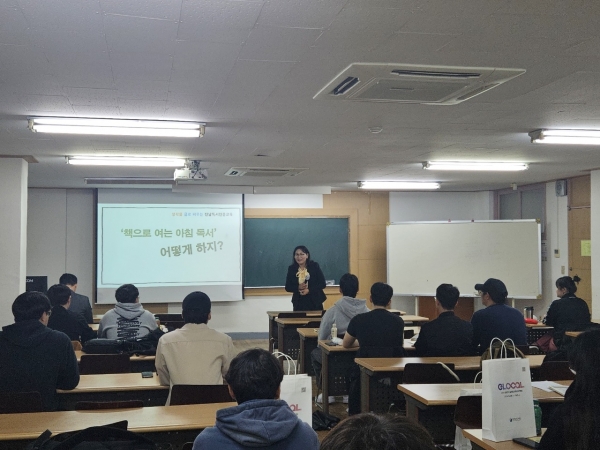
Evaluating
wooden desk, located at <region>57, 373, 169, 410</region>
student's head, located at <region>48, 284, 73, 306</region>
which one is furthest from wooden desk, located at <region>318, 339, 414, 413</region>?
student's head, located at <region>48, 284, 73, 306</region>

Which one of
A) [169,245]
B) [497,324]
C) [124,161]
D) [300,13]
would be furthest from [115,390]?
[169,245]

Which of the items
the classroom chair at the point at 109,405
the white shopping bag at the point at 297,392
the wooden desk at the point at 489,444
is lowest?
the wooden desk at the point at 489,444

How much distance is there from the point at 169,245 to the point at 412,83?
25.8 feet

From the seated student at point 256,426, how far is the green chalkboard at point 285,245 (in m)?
9.23

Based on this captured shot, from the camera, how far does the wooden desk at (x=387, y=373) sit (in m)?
4.95

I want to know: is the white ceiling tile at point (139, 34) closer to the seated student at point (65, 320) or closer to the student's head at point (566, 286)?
the seated student at point (65, 320)

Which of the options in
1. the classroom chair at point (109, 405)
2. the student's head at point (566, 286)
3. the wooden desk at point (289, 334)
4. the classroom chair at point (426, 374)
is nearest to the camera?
the classroom chair at point (109, 405)

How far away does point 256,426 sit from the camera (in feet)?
7.13

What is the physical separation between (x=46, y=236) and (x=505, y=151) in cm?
809

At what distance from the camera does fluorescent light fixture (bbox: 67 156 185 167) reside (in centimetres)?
757

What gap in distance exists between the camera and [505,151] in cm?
730

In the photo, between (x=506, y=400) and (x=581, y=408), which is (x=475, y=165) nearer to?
(x=506, y=400)

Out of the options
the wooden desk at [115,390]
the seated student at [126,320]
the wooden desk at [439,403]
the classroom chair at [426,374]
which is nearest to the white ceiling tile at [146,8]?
the wooden desk at [115,390]

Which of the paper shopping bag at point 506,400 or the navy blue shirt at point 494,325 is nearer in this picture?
the paper shopping bag at point 506,400
